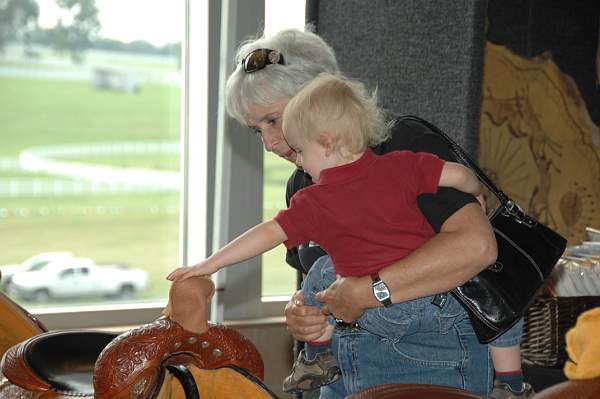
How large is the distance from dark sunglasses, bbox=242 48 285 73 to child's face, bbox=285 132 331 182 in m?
0.31

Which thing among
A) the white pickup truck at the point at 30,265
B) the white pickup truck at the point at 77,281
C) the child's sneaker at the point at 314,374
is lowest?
the white pickup truck at the point at 77,281

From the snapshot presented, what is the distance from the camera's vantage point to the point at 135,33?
11.7ft

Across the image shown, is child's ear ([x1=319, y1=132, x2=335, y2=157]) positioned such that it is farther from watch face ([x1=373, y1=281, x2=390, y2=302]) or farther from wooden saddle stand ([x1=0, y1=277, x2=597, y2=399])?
wooden saddle stand ([x1=0, y1=277, x2=597, y2=399])

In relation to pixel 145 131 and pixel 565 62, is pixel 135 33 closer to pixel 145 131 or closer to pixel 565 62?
pixel 145 131

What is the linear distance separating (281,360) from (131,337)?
2.60 meters

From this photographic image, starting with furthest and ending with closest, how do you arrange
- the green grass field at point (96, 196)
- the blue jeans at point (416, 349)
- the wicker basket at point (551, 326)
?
the green grass field at point (96, 196), the wicker basket at point (551, 326), the blue jeans at point (416, 349)

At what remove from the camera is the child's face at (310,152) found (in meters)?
1.58

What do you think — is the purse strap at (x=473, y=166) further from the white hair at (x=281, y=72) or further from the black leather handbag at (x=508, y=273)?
the white hair at (x=281, y=72)

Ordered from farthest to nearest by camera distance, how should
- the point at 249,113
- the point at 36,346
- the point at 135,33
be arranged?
the point at 135,33, the point at 249,113, the point at 36,346

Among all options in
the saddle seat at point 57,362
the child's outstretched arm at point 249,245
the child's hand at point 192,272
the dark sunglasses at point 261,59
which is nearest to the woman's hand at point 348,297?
the child's outstretched arm at point 249,245

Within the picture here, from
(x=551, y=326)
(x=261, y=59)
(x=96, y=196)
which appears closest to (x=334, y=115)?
(x=261, y=59)

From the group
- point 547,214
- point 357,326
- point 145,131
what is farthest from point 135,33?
point 357,326

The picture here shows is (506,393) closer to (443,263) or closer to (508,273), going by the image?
(508,273)

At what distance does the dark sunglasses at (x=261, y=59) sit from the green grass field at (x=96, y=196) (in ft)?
5.87
